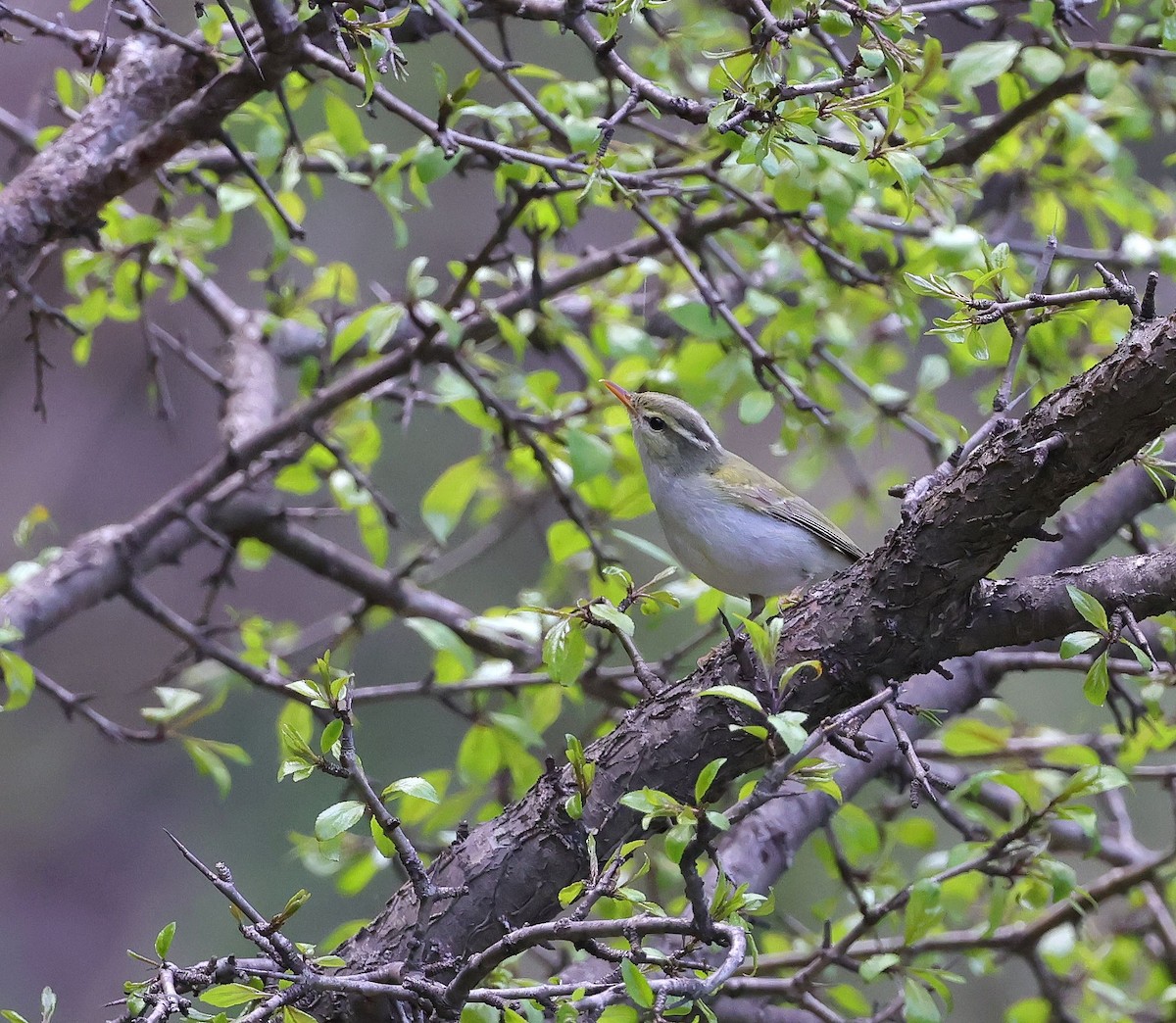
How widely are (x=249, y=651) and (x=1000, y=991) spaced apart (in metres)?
5.29

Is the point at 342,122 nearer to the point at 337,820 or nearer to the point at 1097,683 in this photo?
the point at 337,820

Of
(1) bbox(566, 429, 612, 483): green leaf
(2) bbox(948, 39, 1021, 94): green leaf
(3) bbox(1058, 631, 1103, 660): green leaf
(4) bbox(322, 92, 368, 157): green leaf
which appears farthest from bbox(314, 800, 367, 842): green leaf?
(2) bbox(948, 39, 1021, 94): green leaf

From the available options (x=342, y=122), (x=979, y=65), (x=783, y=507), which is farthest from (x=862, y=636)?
(x=342, y=122)

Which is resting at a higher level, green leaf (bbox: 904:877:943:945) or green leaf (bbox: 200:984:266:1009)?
green leaf (bbox: 200:984:266:1009)

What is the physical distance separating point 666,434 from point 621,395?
0.25 metres

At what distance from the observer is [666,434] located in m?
2.81

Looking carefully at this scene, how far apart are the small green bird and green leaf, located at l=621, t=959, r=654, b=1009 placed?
1.43 m

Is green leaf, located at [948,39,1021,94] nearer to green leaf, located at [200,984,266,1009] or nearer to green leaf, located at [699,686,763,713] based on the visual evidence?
green leaf, located at [699,686,763,713]

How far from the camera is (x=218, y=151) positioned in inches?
113

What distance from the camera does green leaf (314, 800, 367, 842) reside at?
1.39m

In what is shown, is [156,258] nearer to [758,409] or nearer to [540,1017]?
[758,409]

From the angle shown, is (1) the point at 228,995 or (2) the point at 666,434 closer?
(1) the point at 228,995

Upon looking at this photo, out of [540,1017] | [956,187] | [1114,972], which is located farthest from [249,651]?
[1114,972]

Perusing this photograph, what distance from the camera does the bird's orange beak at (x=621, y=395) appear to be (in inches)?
102
